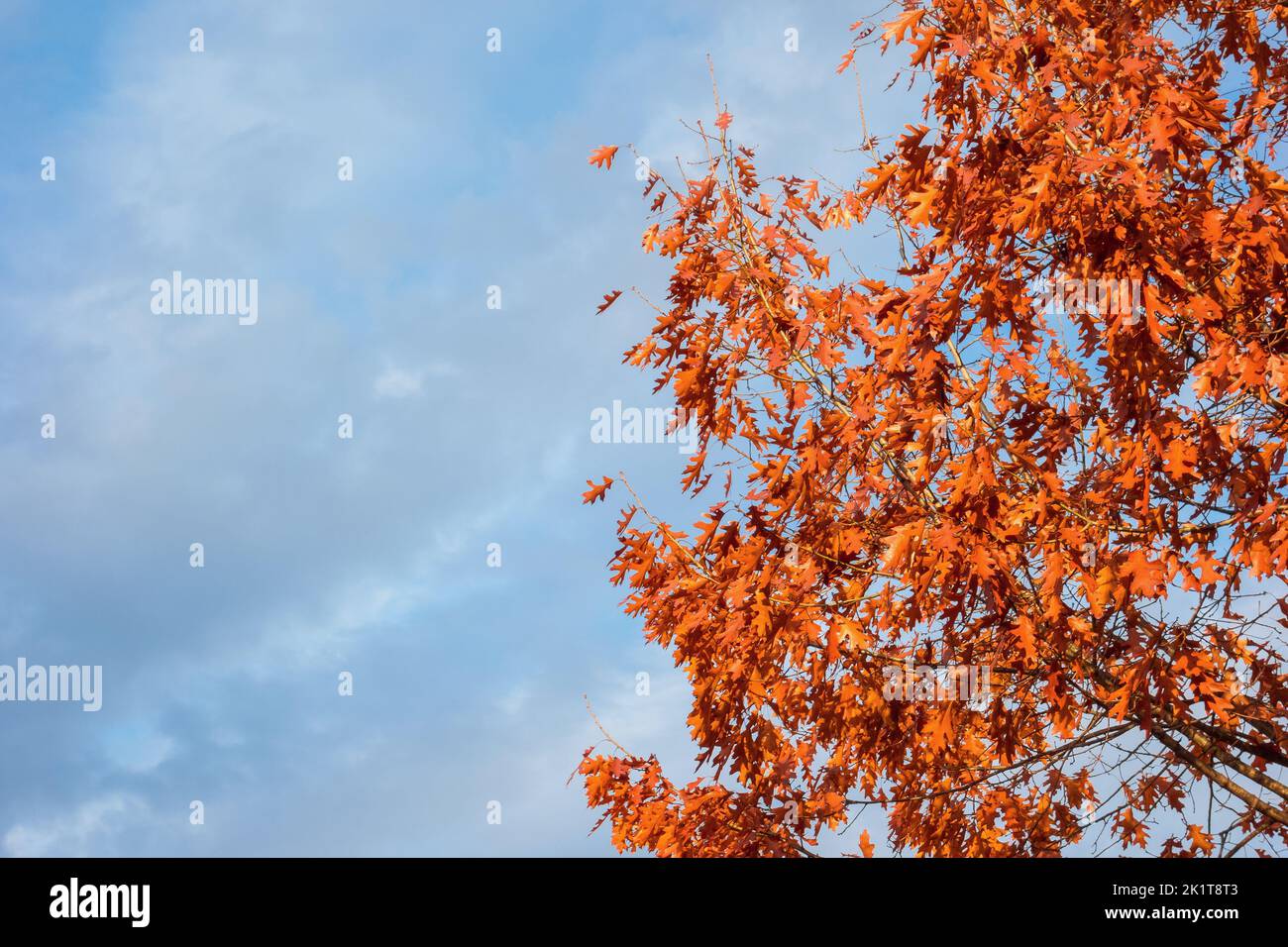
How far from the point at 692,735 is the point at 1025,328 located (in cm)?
286

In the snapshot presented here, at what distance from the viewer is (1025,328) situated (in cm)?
496

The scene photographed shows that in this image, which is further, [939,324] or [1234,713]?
[1234,713]

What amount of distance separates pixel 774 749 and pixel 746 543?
164cm

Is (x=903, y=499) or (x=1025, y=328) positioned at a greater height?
(x=1025, y=328)

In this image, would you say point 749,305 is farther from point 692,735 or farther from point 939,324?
point 692,735
